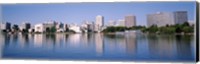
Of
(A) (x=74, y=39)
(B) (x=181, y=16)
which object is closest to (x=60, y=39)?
(A) (x=74, y=39)

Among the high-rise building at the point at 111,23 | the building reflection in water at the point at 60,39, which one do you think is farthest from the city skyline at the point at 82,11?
the building reflection in water at the point at 60,39

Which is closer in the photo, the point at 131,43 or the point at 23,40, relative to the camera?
the point at 131,43

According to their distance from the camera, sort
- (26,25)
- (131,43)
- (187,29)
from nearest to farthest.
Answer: (187,29) → (131,43) → (26,25)

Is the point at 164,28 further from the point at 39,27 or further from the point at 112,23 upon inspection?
the point at 39,27

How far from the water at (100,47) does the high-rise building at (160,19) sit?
10 centimetres

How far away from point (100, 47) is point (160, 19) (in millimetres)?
531

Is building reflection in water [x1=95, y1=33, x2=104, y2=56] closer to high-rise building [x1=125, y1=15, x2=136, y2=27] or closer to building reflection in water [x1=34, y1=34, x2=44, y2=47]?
high-rise building [x1=125, y1=15, x2=136, y2=27]

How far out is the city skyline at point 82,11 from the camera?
244cm

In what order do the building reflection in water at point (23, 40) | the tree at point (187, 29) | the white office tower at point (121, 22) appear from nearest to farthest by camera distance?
the tree at point (187, 29) < the white office tower at point (121, 22) < the building reflection in water at point (23, 40)

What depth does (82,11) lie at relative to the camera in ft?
8.38

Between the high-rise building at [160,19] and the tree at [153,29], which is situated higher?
the high-rise building at [160,19]

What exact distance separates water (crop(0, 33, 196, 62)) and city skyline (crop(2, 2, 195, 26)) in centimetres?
13

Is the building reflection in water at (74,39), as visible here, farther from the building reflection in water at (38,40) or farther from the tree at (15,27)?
the tree at (15,27)

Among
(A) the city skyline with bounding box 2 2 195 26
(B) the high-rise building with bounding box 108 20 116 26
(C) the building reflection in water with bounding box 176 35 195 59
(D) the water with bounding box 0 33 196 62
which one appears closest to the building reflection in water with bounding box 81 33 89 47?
(D) the water with bounding box 0 33 196 62
